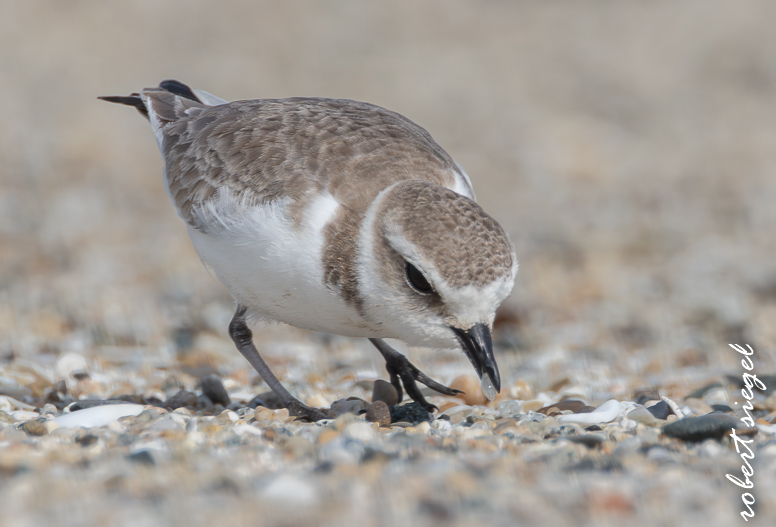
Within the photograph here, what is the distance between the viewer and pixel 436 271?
3736 millimetres

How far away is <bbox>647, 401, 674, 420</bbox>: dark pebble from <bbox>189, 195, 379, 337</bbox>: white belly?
1.43m

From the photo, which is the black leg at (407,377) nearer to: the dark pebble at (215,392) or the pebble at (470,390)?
the pebble at (470,390)

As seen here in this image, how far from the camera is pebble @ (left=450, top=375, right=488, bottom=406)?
16.4ft

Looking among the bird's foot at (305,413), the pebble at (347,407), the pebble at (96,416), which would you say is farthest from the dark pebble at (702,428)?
the pebble at (96,416)

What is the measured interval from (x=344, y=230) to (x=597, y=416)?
1518 millimetres

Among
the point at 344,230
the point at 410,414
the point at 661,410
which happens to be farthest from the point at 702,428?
the point at 344,230

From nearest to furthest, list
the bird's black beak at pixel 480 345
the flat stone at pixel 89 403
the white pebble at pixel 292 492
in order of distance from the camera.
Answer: the white pebble at pixel 292 492 → the bird's black beak at pixel 480 345 → the flat stone at pixel 89 403

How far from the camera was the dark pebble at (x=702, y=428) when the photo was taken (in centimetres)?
360

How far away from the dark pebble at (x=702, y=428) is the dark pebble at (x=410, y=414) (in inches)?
49.0

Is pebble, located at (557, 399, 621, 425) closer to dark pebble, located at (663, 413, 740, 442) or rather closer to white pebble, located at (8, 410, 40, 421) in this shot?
dark pebble, located at (663, 413, 740, 442)

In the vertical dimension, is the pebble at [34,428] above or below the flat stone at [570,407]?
Answer: above

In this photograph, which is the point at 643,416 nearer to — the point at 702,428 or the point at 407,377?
the point at 702,428

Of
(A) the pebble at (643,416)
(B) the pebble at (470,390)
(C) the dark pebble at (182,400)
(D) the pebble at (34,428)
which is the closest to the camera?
(D) the pebble at (34,428)

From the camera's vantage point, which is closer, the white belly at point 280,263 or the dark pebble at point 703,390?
the white belly at point 280,263
